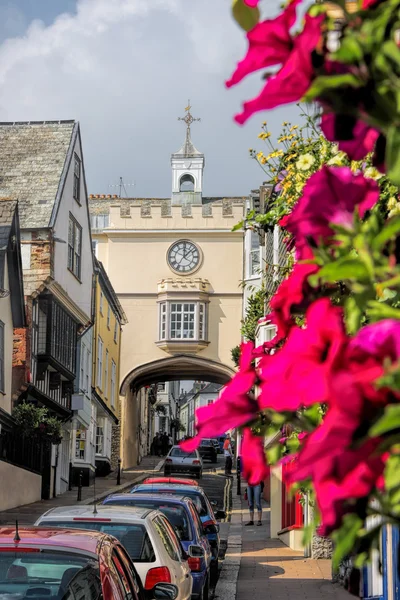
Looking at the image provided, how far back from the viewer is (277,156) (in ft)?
34.0

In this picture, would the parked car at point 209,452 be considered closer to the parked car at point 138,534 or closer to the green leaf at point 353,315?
the parked car at point 138,534

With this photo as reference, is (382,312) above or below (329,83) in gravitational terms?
below

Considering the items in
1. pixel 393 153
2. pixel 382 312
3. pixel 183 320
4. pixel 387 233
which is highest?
pixel 183 320

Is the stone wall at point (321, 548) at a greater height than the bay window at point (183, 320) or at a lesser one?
lesser

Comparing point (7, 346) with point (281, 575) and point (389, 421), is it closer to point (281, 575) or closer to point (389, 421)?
point (281, 575)

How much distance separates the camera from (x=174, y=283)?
55500 millimetres

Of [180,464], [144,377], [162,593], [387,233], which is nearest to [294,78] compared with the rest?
[387,233]

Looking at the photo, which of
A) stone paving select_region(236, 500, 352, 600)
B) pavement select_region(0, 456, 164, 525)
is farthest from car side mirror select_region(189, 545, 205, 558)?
pavement select_region(0, 456, 164, 525)

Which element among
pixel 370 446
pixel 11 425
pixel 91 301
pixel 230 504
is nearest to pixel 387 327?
pixel 370 446

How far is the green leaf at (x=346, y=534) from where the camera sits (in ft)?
5.87

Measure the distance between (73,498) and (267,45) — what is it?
30.7 metres

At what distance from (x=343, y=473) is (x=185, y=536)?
38.4ft

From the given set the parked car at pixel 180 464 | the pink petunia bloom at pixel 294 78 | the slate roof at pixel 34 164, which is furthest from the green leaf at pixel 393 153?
the parked car at pixel 180 464

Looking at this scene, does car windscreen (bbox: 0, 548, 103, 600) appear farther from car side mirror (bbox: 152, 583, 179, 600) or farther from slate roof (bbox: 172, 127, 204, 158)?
slate roof (bbox: 172, 127, 204, 158)
